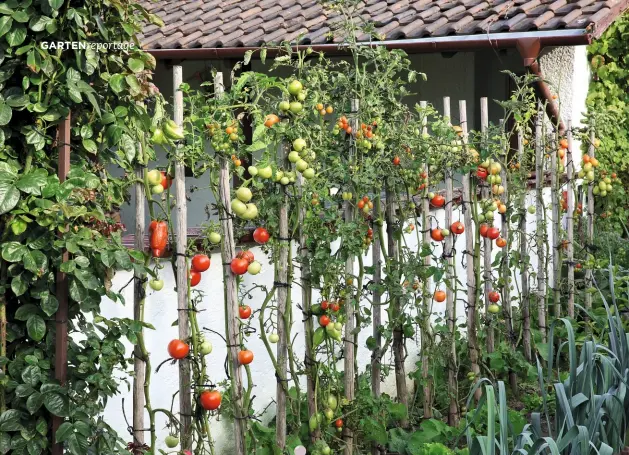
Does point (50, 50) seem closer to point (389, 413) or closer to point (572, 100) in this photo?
point (389, 413)

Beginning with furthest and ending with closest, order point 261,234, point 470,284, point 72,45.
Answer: point 470,284 → point 261,234 → point 72,45

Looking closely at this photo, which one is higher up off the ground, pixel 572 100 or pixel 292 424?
pixel 572 100

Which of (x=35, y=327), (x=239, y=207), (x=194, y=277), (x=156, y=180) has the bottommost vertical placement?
(x=35, y=327)

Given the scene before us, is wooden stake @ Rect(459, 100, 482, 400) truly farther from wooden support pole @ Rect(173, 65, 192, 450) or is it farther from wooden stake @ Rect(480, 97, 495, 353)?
wooden support pole @ Rect(173, 65, 192, 450)

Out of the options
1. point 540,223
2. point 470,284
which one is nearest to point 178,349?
point 470,284

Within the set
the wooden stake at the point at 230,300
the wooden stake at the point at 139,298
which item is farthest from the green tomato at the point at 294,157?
the wooden stake at the point at 139,298

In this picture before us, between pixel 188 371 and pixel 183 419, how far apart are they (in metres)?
0.20

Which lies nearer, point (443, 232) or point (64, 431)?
point (64, 431)

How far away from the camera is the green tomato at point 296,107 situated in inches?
155

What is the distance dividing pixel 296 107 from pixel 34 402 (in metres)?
1.64

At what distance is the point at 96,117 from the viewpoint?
10.5ft

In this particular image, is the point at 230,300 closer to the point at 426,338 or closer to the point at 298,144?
the point at 298,144

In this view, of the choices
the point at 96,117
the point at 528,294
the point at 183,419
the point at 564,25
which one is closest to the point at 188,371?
the point at 183,419

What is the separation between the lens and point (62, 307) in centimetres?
311
